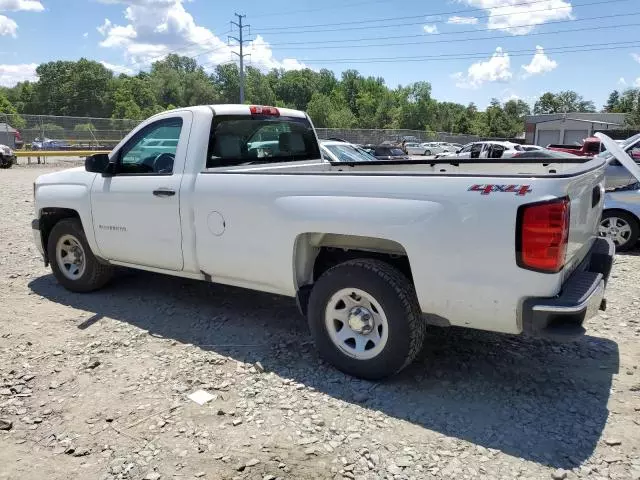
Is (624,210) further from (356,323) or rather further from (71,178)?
(71,178)

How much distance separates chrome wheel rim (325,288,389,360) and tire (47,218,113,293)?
3006 millimetres

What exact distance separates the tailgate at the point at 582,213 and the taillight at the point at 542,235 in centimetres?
17

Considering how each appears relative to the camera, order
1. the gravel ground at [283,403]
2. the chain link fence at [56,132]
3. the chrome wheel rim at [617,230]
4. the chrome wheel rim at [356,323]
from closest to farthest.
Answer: the gravel ground at [283,403]
the chrome wheel rim at [356,323]
the chrome wheel rim at [617,230]
the chain link fence at [56,132]

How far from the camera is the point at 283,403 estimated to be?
3605mm

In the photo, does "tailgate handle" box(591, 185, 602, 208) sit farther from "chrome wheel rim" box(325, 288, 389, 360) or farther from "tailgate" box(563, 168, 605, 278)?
"chrome wheel rim" box(325, 288, 389, 360)

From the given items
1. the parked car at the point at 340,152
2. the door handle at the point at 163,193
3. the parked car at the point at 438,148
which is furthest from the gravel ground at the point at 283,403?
the parked car at the point at 438,148

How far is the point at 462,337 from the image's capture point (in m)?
4.67

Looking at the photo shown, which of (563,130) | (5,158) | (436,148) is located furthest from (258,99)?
(5,158)

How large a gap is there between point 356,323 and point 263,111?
8.09ft

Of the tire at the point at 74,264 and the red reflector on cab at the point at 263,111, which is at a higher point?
the red reflector on cab at the point at 263,111

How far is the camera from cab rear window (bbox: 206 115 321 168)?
4746mm

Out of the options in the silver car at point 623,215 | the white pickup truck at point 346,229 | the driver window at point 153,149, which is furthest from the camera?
the silver car at point 623,215

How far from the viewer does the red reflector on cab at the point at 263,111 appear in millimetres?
5113

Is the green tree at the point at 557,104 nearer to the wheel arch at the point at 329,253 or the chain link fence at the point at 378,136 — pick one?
the chain link fence at the point at 378,136
